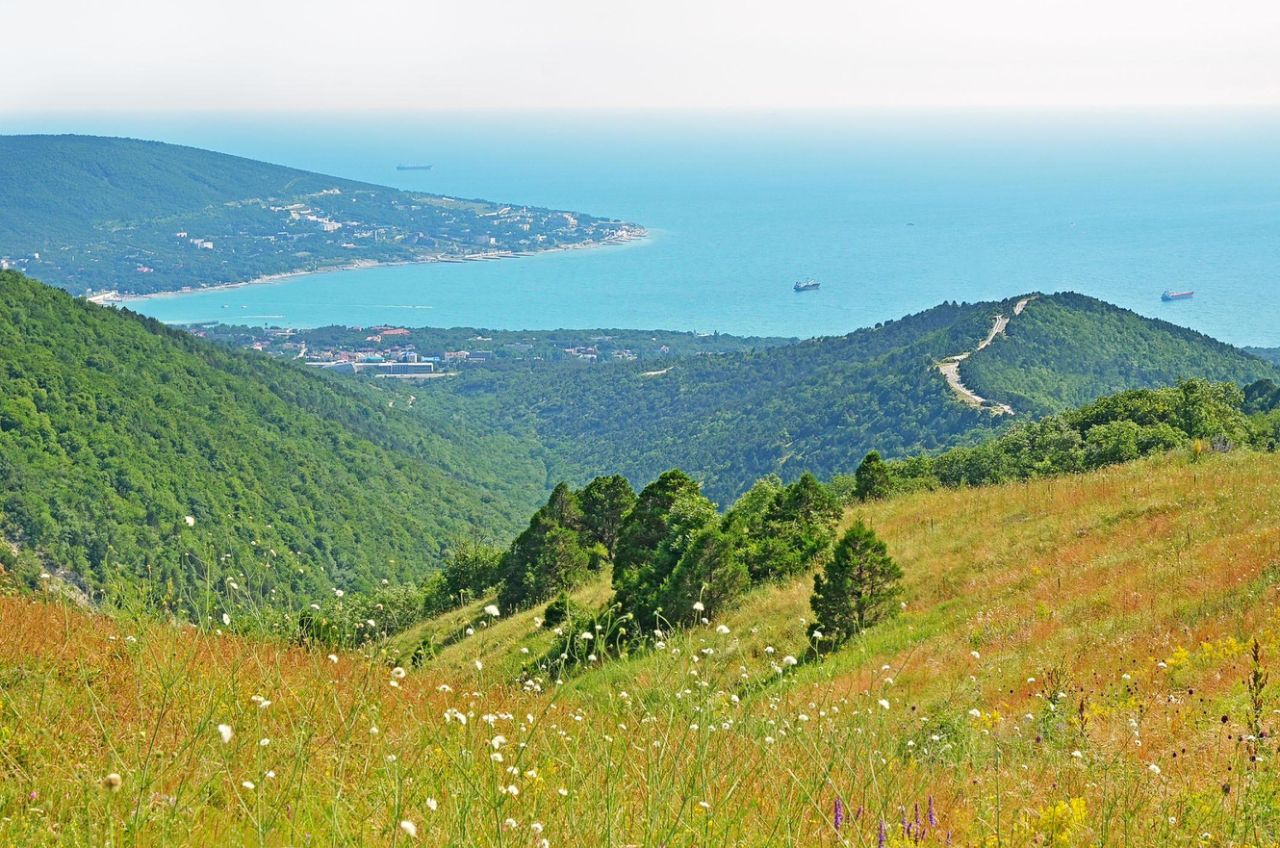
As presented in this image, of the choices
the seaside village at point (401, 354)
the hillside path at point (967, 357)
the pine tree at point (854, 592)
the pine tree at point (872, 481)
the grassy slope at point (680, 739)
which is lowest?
the seaside village at point (401, 354)

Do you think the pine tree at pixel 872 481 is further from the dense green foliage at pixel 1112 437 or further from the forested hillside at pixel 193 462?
the forested hillside at pixel 193 462

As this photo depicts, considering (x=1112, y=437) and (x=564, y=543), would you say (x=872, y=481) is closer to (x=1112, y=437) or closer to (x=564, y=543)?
(x=1112, y=437)

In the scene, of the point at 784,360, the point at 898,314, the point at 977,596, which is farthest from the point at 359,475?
the point at 898,314

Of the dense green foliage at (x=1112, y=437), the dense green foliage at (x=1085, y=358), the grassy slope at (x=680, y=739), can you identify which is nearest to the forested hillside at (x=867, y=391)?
the dense green foliage at (x=1085, y=358)

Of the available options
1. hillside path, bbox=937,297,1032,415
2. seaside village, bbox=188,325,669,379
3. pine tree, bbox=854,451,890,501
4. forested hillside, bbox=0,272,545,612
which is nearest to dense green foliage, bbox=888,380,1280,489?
pine tree, bbox=854,451,890,501

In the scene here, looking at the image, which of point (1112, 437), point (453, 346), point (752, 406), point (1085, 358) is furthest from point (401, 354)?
point (1112, 437)

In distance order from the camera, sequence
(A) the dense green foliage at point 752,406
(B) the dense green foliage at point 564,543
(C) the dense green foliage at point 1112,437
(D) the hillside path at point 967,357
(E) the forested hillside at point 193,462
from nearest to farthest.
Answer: (C) the dense green foliage at point 1112,437 < (B) the dense green foliage at point 564,543 < (E) the forested hillside at point 193,462 < (D) the hillside path at point 967,357 < (A) the dense green foliage at point 752,406
